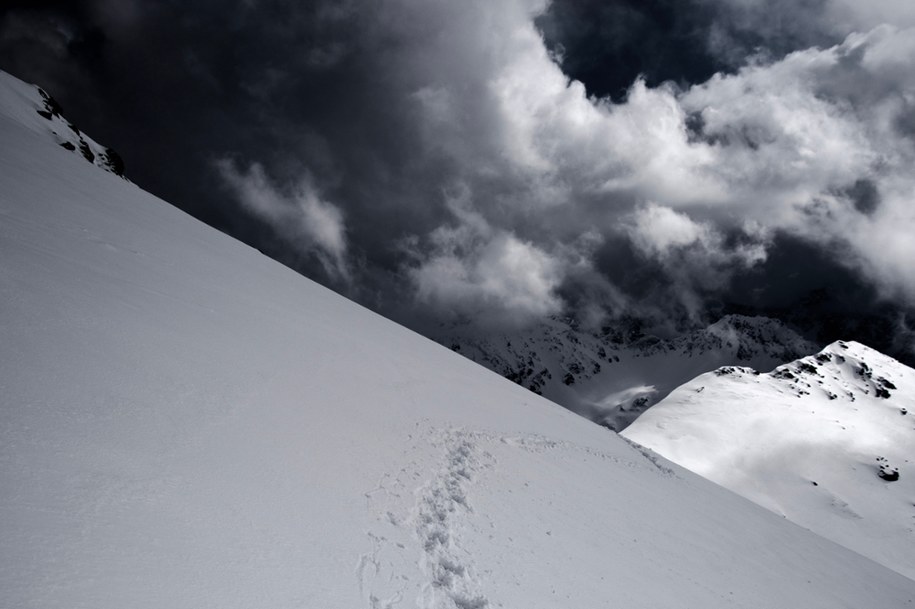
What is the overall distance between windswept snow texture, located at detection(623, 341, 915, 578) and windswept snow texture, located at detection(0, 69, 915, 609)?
4041 inches

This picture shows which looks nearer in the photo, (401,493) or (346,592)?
(346,592)

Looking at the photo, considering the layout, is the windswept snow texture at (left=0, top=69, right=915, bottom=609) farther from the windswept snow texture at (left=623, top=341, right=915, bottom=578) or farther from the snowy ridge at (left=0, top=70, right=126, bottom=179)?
the windswept snow texture at (left=623, top=341, right=915, bottom=578)

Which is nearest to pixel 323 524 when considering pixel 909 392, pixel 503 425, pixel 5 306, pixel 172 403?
pixel 172 403

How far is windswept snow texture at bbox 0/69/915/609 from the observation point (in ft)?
11.2

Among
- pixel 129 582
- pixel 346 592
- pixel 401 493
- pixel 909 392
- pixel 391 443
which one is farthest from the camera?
pixel 909 392

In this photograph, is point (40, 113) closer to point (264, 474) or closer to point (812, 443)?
point (264, 474)

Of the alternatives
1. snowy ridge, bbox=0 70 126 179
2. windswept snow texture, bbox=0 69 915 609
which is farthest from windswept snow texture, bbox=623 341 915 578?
snowy ridge, bbox=0 70 126 179

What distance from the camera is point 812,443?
12694cm

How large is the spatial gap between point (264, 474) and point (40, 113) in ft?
318

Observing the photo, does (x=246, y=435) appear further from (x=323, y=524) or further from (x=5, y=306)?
(x=5, y=306)

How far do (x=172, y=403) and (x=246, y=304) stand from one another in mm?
6906

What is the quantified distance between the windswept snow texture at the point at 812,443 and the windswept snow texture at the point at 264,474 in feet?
337

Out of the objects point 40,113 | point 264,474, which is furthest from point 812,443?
point 40,113

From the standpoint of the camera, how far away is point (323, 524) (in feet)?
15.6
